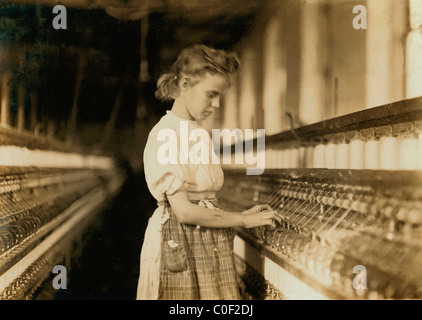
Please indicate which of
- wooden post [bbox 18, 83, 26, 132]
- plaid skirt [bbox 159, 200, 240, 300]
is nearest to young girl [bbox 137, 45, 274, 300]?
plaid skirt [bbox 159, 200, 240, 300]

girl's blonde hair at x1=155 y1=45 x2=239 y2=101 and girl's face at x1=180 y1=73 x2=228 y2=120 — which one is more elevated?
girl's blonde hair at x1=155 y1=45 x2=239 y2=101

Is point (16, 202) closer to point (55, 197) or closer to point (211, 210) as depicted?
point (55, 197)

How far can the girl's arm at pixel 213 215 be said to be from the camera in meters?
2.52

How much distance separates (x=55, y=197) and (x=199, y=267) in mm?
904

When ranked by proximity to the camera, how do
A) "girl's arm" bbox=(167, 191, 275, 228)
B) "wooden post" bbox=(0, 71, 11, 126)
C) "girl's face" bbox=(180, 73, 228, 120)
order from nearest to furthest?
"girl's arm" bbox=(167, 191, 275, 228) < "girl's face" bbox=(180, 73, 228, 120) < "wooden post" bbox=(0, 71, 11, 126)

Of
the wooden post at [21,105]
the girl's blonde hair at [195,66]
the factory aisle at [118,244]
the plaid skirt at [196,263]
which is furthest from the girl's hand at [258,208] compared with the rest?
the wooden post at [21,105]

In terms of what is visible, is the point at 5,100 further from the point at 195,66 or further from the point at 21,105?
the point at 195,66

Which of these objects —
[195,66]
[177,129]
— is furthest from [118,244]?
[195,66]

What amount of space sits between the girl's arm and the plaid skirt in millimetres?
56

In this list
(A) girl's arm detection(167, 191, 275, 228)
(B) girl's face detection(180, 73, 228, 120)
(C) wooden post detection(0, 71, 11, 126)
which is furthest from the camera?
(C) wooden post detection(0, 71, 11, 126)

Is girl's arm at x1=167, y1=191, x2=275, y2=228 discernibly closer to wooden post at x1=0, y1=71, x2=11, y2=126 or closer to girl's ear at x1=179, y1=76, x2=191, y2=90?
girl's ear at x1=179, y1=76, x2=191, y2=90

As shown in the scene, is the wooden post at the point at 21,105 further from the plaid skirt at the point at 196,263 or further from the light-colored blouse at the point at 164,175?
the plaid skirt at the point at 196,263

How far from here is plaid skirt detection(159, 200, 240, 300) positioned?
8.46ft
